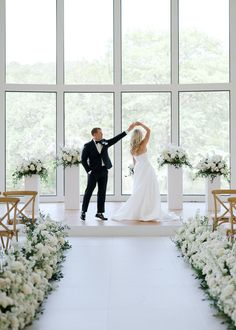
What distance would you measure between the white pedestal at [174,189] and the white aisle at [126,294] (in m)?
3.97

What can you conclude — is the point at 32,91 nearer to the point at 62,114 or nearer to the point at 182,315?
the point at 62,114

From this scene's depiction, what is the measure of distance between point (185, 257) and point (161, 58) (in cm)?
850

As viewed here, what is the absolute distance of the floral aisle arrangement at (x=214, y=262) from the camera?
14.4 feet

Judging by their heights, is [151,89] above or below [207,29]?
below

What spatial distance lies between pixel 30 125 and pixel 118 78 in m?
2.57

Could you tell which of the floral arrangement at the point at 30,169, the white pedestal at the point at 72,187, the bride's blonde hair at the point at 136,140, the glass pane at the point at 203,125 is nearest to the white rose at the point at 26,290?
the bride's blonde hair at the point at 136,140

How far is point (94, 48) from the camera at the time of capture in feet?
48.6

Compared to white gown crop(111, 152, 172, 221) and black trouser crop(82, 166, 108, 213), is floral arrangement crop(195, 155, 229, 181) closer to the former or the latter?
white gown crop(111, 152, 172, 221)

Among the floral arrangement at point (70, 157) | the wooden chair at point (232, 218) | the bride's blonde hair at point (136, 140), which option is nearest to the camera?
the wooden chair at point (232, 218)

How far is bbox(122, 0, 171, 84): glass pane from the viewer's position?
47.8ft

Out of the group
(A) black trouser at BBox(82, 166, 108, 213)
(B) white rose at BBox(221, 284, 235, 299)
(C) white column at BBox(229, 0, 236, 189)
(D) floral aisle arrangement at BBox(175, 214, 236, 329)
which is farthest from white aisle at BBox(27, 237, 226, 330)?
(C) white column at BBox(229, 0, 236, 189)

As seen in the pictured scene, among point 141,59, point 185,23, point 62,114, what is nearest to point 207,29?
point 185,23

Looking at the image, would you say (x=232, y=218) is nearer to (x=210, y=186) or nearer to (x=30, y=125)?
(x=210, y=186)

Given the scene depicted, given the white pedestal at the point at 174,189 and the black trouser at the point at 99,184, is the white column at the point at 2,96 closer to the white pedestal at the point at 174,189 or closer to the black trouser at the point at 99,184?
the white pedestal at the point at 174,189
